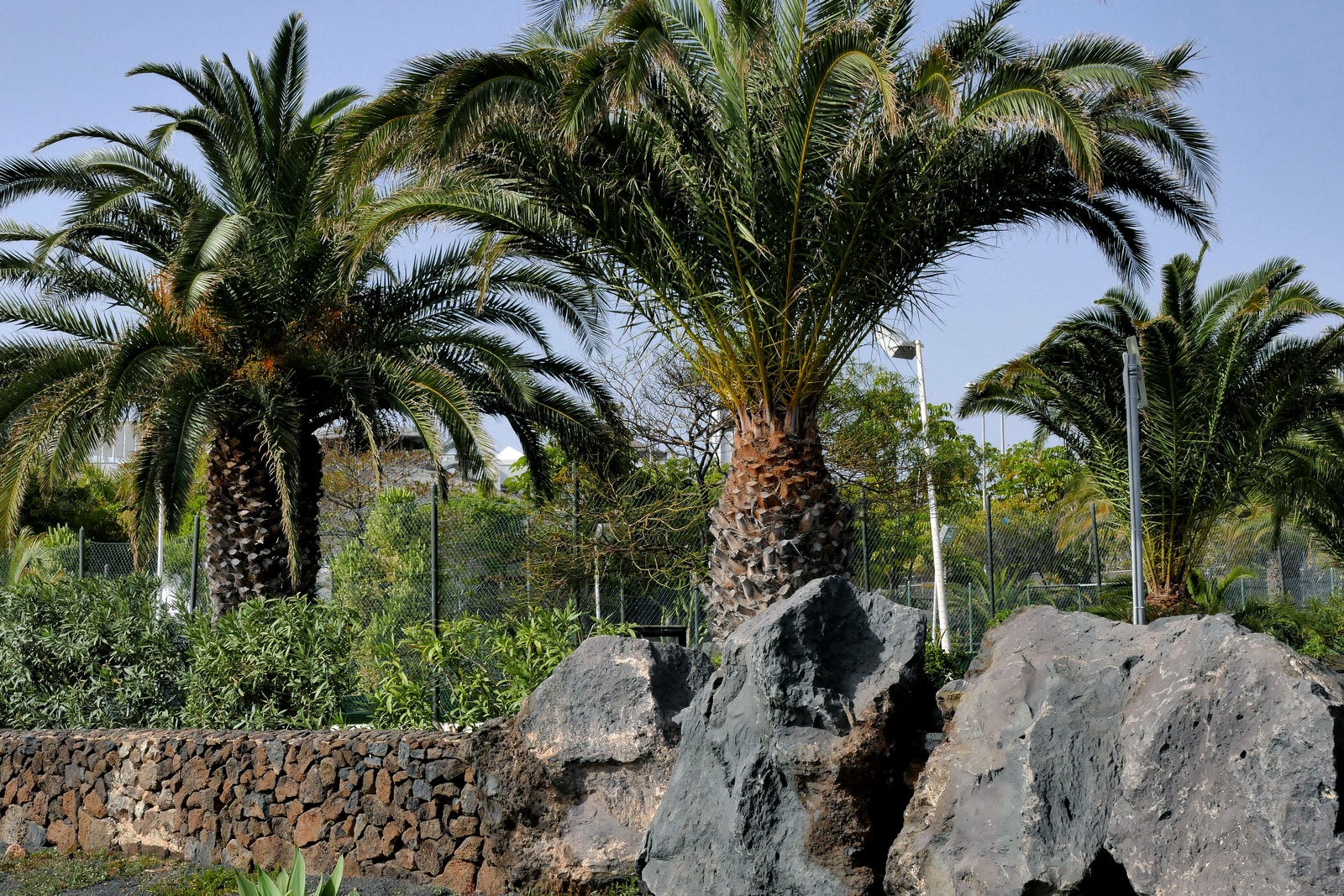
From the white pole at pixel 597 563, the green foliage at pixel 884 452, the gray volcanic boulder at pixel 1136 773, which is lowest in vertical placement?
the gray volcanic boulder at pixel 1136 773

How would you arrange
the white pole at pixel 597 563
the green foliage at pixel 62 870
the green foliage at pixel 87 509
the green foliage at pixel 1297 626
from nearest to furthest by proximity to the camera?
the green foliage at pixel 62 870, the white pole at pixel 597 563, the green foliage at pixel 1297 626, the green foliage at pixel 87 509

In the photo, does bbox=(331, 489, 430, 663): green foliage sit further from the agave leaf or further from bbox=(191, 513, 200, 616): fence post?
the agave leaf

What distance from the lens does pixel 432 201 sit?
809cm

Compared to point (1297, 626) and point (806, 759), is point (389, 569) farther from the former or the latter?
point (1297, 626)

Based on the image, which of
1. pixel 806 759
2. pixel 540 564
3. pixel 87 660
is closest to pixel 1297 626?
pixel 540 564

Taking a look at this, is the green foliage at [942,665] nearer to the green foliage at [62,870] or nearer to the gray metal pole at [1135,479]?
the gray metal pole at [1135,479]

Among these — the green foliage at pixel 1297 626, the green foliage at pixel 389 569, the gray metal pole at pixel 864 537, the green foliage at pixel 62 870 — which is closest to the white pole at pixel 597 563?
the green foliage at pixel 389 569

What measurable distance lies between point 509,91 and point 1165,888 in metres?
6.28

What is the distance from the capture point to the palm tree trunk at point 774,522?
8.03m

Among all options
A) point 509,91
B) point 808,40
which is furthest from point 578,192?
point 808,40

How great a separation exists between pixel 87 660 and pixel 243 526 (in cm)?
216

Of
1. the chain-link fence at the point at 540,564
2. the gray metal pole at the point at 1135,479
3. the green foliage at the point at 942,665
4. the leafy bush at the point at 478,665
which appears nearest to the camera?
the leafy bush at the point at 478,665

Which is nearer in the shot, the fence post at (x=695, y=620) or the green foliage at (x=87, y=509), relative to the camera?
the fence post at (x=695, y=620)

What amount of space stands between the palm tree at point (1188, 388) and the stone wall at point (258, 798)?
8.48 m
